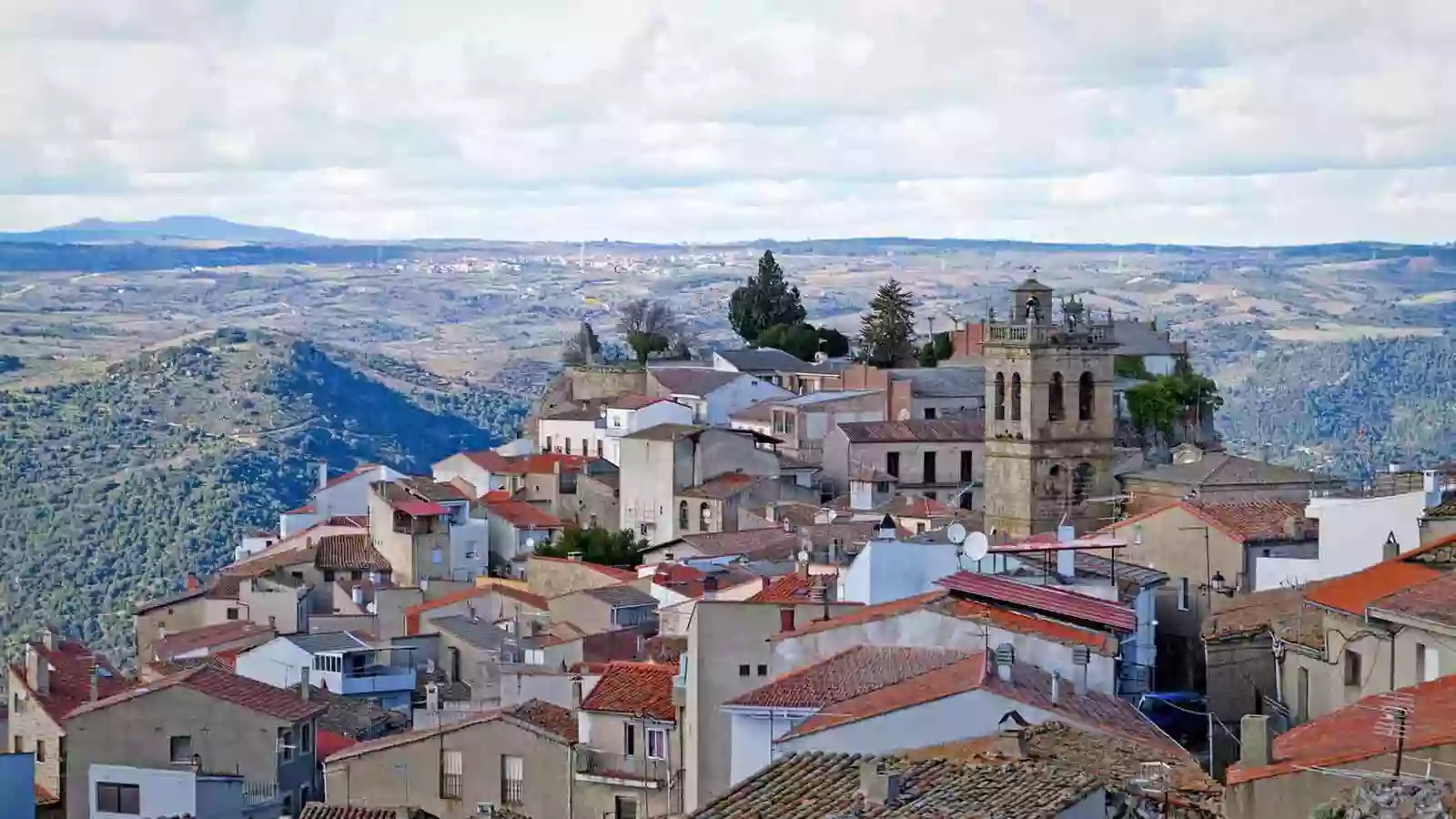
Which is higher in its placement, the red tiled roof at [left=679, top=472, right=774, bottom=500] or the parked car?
the parked car

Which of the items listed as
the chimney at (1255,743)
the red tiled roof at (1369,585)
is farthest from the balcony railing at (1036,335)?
the chimney at (1255,743)

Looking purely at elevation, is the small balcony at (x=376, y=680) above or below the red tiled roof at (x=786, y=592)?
below

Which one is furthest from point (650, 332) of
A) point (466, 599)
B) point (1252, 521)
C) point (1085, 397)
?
point (1252, 521)

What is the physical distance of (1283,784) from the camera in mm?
15453

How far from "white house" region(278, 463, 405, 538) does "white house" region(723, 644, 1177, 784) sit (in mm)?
44785

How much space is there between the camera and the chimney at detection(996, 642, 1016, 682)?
65.6 feet

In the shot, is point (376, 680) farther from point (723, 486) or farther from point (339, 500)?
point (339, 500)

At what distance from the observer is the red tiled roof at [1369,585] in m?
23.5

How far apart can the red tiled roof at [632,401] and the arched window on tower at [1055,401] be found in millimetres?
12765

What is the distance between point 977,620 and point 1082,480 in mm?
33477

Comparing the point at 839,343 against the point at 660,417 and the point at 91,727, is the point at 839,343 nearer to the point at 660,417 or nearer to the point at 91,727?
the point at 660,417

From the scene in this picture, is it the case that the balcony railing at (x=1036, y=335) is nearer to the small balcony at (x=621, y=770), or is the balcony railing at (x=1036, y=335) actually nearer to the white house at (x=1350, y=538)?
the white house at (x=1350, y=538)

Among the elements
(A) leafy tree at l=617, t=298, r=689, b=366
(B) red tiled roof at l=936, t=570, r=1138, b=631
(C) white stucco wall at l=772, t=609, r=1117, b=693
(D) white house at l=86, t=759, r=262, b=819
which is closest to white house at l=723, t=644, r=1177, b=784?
(C) white stucco wall at l=772, t=609, r=1117, b=693

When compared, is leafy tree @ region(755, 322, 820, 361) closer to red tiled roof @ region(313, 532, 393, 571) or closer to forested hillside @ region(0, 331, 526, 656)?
forested hillside @ region(0, 331, 526, 656)
